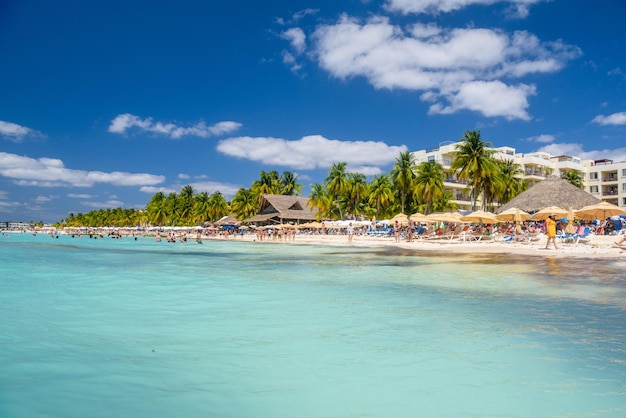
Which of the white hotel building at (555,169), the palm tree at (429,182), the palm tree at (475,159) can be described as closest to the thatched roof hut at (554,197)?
the palm tree at (475,159)

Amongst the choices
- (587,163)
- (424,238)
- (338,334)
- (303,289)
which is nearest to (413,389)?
(338,334)

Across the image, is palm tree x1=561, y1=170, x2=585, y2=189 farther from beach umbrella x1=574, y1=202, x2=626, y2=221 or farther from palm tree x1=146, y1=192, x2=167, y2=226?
palm tree x1=146, y1=192, x2=167, y2=226

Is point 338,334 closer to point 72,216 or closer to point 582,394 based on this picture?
point 582,394

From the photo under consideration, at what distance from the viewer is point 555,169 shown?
72125 millimetres

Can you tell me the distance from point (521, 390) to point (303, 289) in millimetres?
6834

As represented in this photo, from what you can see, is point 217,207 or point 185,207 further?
point 185,207

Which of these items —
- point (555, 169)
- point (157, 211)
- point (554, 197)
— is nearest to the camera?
point (554, 197)

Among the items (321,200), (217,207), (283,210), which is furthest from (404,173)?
(217,207)

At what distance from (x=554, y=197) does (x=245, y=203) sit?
4673 cm

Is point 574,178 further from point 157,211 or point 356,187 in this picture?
point 157,211

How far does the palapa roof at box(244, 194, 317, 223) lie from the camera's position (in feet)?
203

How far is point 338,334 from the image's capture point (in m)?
6.22

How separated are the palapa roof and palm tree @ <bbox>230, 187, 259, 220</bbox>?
722 cm

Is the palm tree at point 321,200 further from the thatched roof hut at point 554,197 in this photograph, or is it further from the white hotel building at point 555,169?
the thatched roof hut at point 554,197
